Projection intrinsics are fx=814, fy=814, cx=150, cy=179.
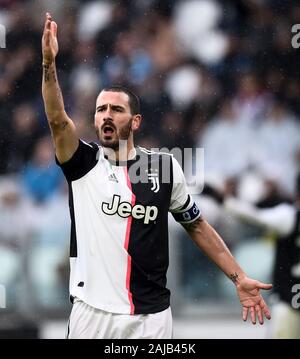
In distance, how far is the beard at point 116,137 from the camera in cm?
414

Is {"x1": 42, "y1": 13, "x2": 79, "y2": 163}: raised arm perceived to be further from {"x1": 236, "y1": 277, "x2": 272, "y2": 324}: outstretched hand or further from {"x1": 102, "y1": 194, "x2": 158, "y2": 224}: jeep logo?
{"x1": 236, "y1": 277, "x2": 272, "y2": 324}: outstretched hand

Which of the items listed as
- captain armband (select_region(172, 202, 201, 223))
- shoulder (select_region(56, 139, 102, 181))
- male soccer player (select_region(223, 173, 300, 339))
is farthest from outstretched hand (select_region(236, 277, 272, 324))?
male soccer player (select_region(223, 173, 300, 339))

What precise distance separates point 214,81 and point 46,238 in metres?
2.21

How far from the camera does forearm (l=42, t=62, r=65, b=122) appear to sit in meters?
3.88

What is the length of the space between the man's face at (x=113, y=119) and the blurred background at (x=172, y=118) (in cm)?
245

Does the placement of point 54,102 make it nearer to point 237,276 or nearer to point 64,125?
point 64,125

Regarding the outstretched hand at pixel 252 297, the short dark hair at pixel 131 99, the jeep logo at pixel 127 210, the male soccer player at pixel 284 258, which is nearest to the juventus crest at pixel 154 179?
the jeep logo at pixel 127 210

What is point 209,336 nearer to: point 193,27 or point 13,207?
point 13,207

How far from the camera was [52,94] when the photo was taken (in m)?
3.89

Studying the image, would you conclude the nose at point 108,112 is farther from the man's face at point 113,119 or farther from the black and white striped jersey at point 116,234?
the black and white striped jersey at point 116,234

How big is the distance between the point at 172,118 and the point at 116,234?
3372 millimetres

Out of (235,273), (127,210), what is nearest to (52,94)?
(127,210)

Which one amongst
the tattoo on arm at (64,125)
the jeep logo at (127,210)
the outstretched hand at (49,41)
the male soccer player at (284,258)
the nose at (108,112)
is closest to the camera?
the outstretched hand at (49,41)

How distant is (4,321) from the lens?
21.0 ft
